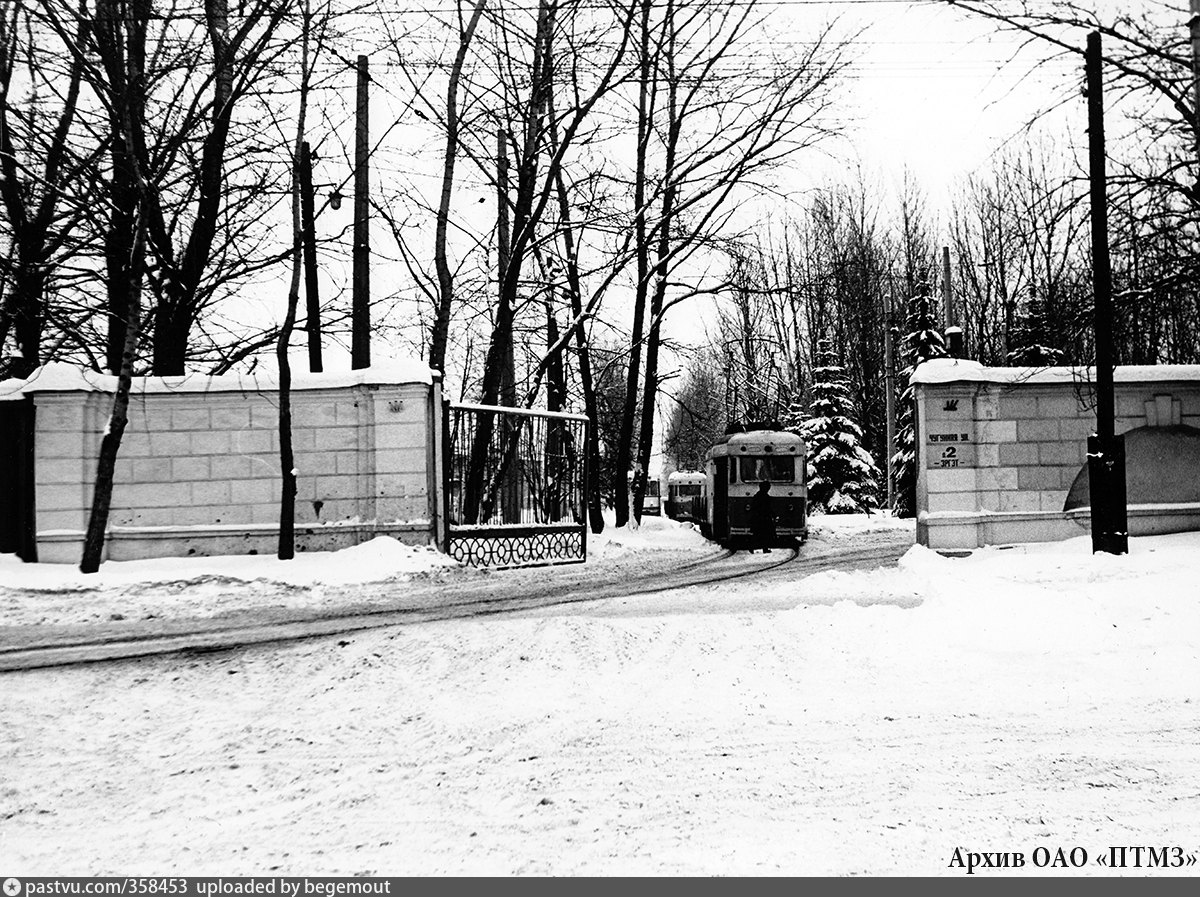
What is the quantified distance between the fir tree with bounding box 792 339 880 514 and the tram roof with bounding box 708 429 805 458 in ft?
56.9

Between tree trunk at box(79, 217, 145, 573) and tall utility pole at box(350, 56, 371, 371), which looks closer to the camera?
tree trunk at box(79, 217, 145, 573)

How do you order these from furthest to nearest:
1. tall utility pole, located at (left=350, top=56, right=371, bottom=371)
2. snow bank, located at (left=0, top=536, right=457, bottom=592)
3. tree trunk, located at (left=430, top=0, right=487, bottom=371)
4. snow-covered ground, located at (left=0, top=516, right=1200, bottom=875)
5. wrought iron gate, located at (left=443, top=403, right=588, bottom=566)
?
tree trunk, located at (left=430, top=0, right=487, bottom=371), tall utility pole, located at (left=350, top=56, right=371, bottom=371), wrought iron gate, located at (left=443, top=403, right=588, bottom=566), snow bank, located at (left=0, top=536, right=457, bottom=592), snow-covered ground, located at (left=0, top=516, right=1200, bottom=875)

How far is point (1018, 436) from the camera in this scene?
15.8 meters

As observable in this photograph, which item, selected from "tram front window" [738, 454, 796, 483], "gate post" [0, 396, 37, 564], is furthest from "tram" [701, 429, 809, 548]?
"gate post" [0, 396, 37, 564]

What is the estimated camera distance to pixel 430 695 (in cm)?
741

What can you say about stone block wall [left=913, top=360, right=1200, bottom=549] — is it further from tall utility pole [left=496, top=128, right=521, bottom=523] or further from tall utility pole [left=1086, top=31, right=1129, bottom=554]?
tall utility pole [left=496, top=128, right=521, bottom=523]

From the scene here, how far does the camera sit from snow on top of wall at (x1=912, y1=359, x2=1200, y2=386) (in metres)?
15.7

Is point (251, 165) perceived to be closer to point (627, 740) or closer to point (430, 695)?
point (430, 695)

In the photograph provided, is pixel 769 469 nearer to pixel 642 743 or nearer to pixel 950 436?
pixel 950 436

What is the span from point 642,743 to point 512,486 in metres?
12.4

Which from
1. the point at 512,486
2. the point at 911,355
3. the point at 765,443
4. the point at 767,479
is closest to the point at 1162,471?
the point at 765,443

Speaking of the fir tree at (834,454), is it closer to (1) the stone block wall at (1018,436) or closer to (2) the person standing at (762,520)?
(2) the person standing at (762,520)

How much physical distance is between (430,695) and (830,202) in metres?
43.9

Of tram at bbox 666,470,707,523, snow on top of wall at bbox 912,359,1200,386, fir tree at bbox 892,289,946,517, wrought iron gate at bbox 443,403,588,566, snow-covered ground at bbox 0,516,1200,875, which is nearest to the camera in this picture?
snow-covered ground at bbox 0,516,1200,875
